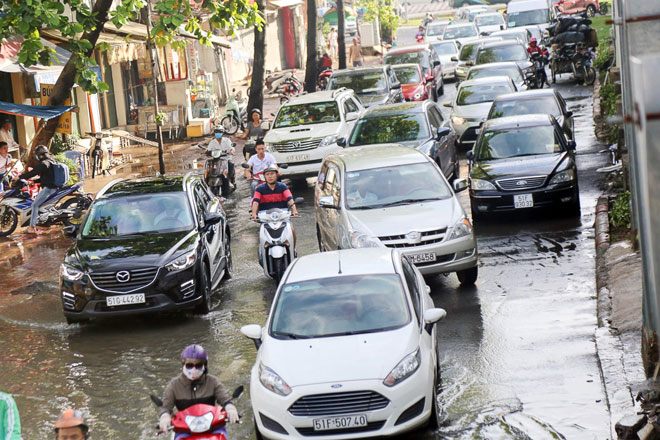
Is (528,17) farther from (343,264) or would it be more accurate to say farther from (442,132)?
(343,264)

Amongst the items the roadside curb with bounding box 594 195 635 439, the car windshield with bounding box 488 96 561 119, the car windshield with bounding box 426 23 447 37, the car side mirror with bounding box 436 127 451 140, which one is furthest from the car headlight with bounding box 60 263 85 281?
the car windshield with bounding box 426 23 447 37

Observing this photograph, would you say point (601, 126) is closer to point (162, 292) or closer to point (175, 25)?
point (175, 25)

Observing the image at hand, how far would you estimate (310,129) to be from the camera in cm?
2231

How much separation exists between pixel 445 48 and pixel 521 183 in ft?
93.9

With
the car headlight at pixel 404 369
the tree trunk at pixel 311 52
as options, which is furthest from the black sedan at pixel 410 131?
the tree trunk at pixel 311 52

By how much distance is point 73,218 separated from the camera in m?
20.1

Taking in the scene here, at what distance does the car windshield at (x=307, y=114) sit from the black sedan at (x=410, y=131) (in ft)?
7.32

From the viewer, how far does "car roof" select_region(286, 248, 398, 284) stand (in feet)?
31.1

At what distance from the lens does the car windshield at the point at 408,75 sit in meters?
31.8

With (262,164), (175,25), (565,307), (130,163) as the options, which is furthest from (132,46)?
(565,307)

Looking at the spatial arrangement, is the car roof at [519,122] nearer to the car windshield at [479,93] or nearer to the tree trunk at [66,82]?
the tree trunk at [66,82]

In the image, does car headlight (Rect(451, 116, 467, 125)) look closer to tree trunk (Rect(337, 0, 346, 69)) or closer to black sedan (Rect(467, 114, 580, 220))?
black sedan (Rect(467, 114, 580, 220))

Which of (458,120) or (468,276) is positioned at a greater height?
(458,120)

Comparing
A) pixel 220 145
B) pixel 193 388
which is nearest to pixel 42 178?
pixel 220 145
